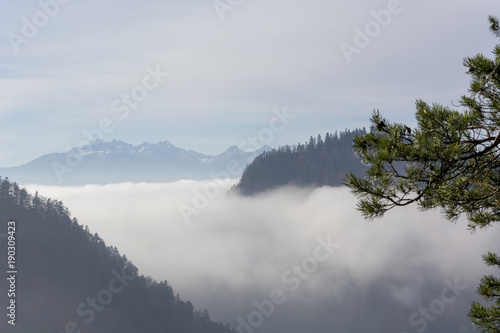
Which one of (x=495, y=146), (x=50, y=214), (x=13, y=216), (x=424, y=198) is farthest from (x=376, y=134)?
(x=50, y=214)

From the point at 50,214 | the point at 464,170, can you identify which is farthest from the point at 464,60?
the point at 50,214

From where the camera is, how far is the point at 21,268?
7790 inches

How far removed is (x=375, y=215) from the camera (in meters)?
8.41

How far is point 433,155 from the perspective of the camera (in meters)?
7.80

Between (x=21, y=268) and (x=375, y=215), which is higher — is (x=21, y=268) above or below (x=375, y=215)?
above

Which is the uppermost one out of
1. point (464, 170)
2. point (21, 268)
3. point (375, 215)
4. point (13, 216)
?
point (13, 216)

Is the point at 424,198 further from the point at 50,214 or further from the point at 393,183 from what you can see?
the point at 50,214

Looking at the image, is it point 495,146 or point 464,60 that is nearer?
point 495,146

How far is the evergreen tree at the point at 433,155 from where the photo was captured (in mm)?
7762

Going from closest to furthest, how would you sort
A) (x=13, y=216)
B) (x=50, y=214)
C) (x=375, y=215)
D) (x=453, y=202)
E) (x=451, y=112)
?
(x=451, y=112) < (x=375, y=215) < (x=453, y=202) < (x=13, y=216) < (x=50, y=214)

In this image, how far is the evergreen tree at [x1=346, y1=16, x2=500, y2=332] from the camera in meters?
7.76

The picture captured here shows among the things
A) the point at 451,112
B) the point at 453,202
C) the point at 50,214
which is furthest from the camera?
the point at 50,214

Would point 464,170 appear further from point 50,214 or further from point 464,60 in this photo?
point 50,214

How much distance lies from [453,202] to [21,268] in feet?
736
